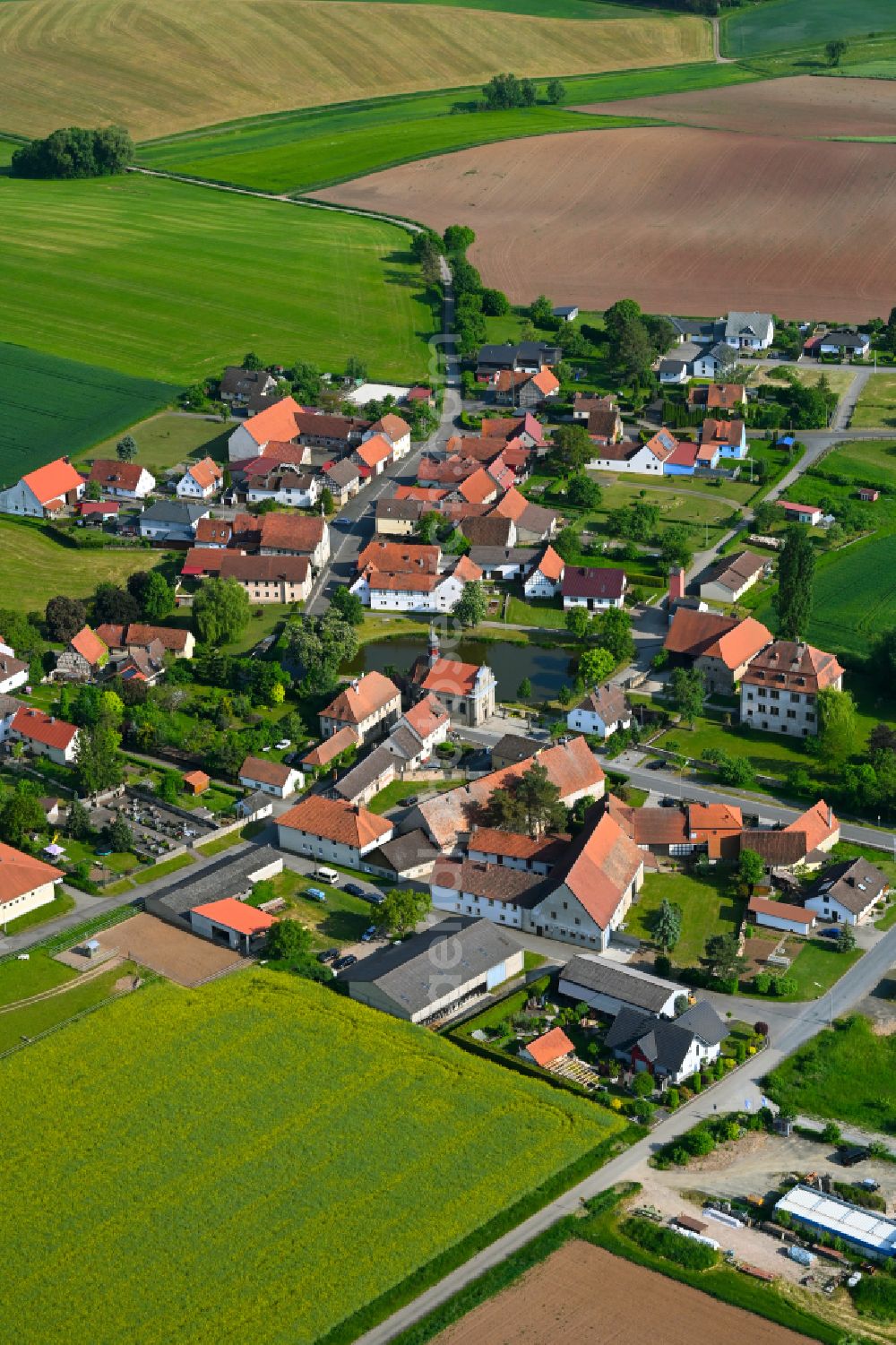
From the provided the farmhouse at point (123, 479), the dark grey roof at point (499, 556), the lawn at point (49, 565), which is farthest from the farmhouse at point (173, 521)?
the dark grey roof at point (499, 556)

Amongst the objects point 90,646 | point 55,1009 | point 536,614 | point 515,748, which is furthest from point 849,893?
point 90,646

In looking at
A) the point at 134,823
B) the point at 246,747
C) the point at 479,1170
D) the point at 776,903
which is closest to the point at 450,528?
the point at 246,747

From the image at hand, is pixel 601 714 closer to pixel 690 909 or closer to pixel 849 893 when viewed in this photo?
pixel 690 909

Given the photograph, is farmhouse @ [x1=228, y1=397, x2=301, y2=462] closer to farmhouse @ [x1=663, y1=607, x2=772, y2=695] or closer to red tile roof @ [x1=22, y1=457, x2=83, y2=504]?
red tile roof @ [x1=22, y1=457, x2=83, y2=504]

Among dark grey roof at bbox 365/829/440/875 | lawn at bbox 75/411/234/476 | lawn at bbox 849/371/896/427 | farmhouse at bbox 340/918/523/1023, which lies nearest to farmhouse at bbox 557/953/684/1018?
farmhouse at bbox 340/918/523/1023

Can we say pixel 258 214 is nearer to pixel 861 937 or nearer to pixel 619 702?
pixel 619 702

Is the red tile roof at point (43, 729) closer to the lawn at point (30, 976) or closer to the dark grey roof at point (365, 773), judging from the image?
the dark grey roof at point (365, 773)
